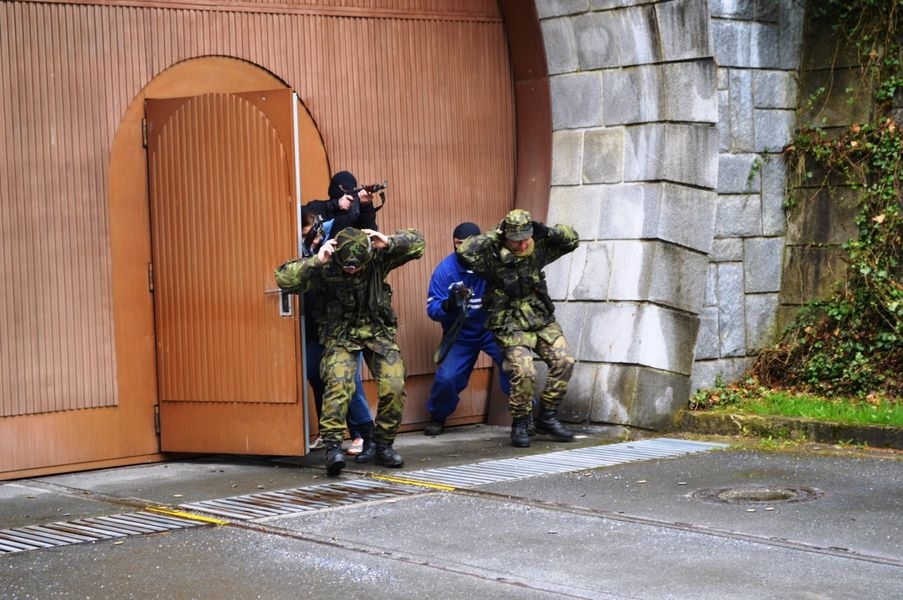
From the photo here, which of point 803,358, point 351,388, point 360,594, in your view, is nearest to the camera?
point 360,594

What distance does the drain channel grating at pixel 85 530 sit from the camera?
7.07 m

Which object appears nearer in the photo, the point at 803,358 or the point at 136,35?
the point at 136,35

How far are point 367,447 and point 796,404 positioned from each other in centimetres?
305

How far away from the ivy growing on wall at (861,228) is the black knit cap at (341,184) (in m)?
3.48

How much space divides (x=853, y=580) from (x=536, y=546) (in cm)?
152

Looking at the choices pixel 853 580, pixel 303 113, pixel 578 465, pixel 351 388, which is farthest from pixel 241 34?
pixel 853 580

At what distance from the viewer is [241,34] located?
32.7 ft

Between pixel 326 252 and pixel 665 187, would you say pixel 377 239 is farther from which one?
pixel 665 187

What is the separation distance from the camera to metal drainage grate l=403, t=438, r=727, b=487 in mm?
8625

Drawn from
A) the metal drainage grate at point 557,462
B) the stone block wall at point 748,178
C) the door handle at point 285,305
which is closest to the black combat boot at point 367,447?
the metal drainage grate at point 557,462

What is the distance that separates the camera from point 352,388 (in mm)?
9000

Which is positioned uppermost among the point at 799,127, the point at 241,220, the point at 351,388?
the point at 799,127

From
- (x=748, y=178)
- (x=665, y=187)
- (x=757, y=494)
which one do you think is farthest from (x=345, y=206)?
(x=757, y=494)

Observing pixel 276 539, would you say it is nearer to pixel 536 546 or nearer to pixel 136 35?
pixel 536 546
